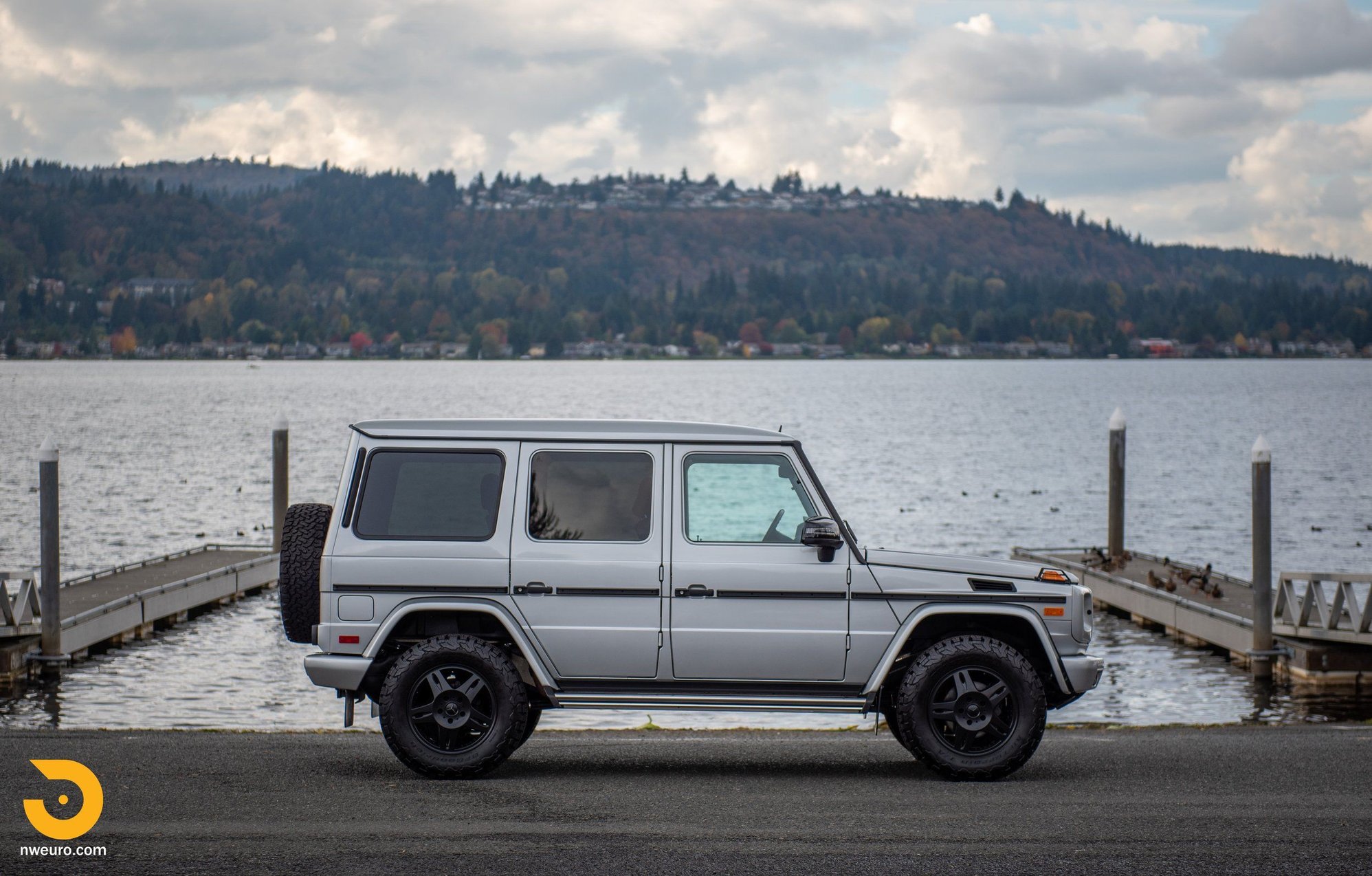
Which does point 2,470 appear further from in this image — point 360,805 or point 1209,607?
point 360,805

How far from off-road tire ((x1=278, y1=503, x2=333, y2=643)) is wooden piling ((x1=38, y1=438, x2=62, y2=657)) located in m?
11.1

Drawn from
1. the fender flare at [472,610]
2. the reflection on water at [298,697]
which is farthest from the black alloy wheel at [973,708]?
the reflection on water at [298,697]

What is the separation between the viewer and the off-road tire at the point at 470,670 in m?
9.18

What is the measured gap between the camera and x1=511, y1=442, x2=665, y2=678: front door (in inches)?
363

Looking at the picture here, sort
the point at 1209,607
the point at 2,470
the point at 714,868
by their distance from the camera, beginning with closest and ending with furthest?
1. the point at 714,868
2. the point at 1209,607
3. the point at 2,470

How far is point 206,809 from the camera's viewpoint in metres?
8.44

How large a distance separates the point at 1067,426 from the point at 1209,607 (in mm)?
90674

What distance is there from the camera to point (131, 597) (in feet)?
75.0

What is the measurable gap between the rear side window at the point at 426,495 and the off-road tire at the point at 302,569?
350 mm

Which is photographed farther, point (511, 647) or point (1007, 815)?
point (511, 647)

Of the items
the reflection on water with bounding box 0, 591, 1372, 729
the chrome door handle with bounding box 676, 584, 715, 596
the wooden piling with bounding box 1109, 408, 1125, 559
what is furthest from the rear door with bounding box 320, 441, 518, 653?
the wooden piling with bounding box 1109, 408, 1125, 559

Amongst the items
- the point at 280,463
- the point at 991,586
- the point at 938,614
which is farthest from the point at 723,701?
the point at 280,463

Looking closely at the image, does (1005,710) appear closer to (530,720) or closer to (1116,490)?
(530,720)

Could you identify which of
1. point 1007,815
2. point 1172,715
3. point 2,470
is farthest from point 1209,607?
point 2,470
